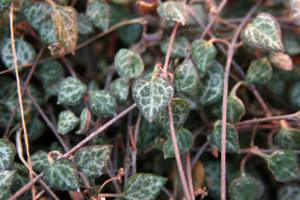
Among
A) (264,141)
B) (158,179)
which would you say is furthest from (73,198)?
(264,141)

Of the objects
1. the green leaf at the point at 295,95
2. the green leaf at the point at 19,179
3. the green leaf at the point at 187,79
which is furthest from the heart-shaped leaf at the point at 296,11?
the green leaf at the point at 19,179

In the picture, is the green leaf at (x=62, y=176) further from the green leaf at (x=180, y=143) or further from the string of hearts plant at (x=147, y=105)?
the green leaf at (x=180, y=143)

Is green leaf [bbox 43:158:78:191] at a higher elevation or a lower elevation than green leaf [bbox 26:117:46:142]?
lower

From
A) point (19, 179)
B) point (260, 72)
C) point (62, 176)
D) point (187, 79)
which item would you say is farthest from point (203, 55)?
point (19, 179)

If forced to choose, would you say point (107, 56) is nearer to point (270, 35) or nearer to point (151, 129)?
point (151, 129)

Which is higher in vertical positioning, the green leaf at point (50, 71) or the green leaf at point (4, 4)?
the green leaf at point (4, 4)

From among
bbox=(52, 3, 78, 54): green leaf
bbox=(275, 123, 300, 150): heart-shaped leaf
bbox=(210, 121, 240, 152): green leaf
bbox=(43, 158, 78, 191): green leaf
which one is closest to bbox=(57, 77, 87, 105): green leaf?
bbox=(52, 3, 78, 54): green leaf

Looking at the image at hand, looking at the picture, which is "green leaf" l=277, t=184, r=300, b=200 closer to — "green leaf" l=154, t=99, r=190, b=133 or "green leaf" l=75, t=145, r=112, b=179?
"green leaf" l=154, t=99, r=190, b=133
